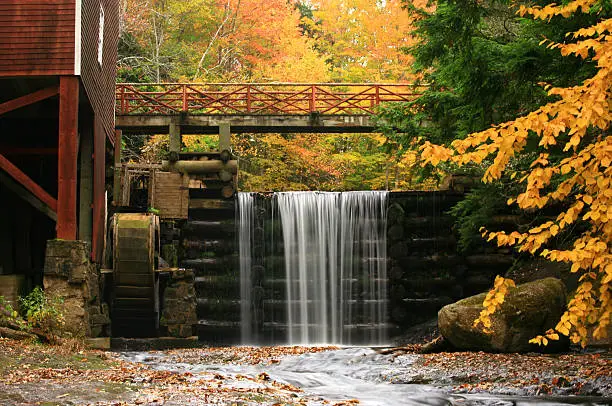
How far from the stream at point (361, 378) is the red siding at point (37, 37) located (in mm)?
6387

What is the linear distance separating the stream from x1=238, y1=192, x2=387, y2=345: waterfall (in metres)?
6.86

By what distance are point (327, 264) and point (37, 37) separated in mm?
11892

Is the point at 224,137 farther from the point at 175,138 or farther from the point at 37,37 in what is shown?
the point at 37,37

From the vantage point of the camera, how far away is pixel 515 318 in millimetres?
13461

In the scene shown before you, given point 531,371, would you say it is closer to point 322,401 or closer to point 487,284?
point 322,401

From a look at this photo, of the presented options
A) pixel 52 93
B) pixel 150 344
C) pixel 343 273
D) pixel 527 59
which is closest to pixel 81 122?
pixel 52 93

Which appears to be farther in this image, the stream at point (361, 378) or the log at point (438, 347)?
the log at point (438, 347)

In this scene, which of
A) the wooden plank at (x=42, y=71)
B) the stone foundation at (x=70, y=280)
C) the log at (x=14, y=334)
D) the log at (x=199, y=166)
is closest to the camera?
the log at (x=14, y=334)

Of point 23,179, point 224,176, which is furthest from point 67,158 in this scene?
point 224,176

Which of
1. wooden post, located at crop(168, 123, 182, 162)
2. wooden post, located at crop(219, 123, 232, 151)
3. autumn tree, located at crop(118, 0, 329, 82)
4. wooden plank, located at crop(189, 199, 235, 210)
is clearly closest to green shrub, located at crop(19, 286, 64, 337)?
wooden plank, located at crop(189, 199, 235, 210)

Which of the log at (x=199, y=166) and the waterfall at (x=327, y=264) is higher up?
the log at (x=199, y=166)

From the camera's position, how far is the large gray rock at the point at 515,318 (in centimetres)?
1345

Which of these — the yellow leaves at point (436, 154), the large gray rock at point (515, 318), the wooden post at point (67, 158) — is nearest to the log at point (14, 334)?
the wooden post at point (67, 158)

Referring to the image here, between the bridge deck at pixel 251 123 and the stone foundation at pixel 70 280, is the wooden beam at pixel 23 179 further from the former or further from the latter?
the bridge deck at pixel 251 123
